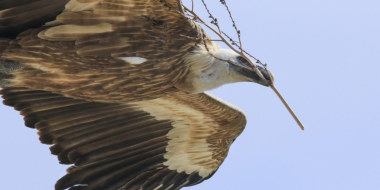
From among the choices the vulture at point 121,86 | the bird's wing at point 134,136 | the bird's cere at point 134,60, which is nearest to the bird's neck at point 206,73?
the vulture at point 121,86

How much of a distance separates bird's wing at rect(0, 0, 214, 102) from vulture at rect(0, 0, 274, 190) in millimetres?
13

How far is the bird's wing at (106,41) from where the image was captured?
7906 mm

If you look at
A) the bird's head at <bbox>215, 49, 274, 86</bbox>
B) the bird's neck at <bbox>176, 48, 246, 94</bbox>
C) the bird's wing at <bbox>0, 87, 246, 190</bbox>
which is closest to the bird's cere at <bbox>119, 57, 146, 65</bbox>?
the bird's neck at <bbox>176, 48, 246, 94</bbox>

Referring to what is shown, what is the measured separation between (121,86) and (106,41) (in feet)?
2.28

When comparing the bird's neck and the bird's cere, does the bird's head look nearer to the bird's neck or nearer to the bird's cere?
the bird's neck

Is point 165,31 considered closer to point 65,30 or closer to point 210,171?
point 65,30

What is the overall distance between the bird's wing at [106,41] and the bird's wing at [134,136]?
1321mm

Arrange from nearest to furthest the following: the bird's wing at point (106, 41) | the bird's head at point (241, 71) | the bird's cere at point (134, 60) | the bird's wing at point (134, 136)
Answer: the bird's wing at point (106, 41)
the bird's cere at point (134, 60)
the bird's head at point (241, 71)
the bird's wing at point (134, 136)

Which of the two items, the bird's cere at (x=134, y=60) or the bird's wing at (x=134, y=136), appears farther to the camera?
the bird's wing at (x=134, y=136)

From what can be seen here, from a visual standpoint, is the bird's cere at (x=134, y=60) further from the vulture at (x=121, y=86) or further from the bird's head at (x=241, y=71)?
the bird's head at (x=241, y=71)

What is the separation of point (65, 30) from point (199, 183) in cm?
353

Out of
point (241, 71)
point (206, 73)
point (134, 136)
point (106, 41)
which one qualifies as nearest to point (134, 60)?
point (106, 41)

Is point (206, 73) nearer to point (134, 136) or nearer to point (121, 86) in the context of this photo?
point (121, 86)

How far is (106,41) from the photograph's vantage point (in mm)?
8102
